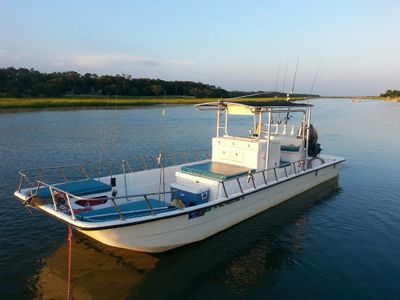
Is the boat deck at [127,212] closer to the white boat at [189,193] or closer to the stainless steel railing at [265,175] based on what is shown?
the white boat at [189,193]

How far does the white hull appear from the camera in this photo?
8.90m

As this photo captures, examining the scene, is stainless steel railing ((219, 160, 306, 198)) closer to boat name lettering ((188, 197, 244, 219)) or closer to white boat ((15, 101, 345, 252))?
white boat ((15, 101, 345, 252))

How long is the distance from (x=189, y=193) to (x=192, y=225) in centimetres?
123

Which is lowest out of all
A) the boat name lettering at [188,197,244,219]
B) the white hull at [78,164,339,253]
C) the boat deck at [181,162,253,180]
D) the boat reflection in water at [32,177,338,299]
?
the boat reflection in water at [32,177,338,299]

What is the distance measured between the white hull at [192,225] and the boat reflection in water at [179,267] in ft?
1.36

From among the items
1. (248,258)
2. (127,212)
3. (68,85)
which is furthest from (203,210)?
(68,85)

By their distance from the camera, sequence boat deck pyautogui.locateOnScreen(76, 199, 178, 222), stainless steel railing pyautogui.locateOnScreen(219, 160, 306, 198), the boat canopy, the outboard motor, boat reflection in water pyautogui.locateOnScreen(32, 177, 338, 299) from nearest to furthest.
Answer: boat reflection in water pyautogui.locateOnScreen(32, 177, 338, 299) → boat deck pyautogui.locateOnScreen(76, 199, 178, 222) → stainless steel railing pyautogui.locateOnScreen(219, 160, 306, 198) → the boat canopy → the outboard motor

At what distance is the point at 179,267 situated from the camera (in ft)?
31.0

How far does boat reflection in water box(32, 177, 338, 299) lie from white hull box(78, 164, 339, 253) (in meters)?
0.41

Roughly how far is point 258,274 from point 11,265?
659 centimetres

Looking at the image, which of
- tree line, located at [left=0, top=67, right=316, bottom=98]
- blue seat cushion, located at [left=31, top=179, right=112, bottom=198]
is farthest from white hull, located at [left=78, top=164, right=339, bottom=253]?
tree line, located at [left=0, top=67, right=316, bottom=98]

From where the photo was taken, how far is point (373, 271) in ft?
31.6

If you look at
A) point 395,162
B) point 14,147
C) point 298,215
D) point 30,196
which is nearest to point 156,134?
point 14,147

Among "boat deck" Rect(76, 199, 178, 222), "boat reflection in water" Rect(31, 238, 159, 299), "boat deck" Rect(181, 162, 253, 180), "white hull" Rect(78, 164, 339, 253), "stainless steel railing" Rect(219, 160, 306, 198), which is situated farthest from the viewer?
"boat deck" Rect(181, 162, 253, 180)
